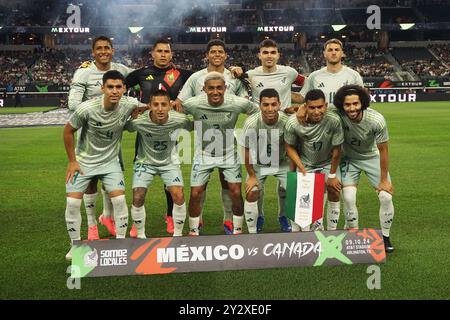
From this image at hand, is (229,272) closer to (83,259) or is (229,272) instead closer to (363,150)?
(83,259)

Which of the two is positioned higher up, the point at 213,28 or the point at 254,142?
the point at 213,28

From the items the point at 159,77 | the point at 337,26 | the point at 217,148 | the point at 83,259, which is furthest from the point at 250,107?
the point at 337,26

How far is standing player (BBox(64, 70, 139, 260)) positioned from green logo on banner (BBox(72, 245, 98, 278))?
3.27ft

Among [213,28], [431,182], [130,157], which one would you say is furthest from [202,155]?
[213,28]

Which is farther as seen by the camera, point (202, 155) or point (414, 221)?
point (414, 221)

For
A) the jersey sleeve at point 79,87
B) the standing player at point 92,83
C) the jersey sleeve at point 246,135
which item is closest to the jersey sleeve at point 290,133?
the jersey sleeve at point 246,135

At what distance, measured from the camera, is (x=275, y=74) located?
8.16 meters

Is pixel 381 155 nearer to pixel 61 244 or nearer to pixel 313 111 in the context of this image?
pixel 313 111

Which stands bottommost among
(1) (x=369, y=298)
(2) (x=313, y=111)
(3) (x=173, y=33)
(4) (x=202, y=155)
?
(1) (x=369, y=298)

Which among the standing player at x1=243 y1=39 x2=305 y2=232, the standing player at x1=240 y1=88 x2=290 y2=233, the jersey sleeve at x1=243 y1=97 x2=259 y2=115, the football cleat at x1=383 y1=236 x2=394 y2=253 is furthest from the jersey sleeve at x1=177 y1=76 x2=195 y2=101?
the football cleat at x1=383 y1=236 x2=394 y2=253

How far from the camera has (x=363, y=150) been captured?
7355 mm

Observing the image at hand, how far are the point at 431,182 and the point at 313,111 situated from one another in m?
5.74
